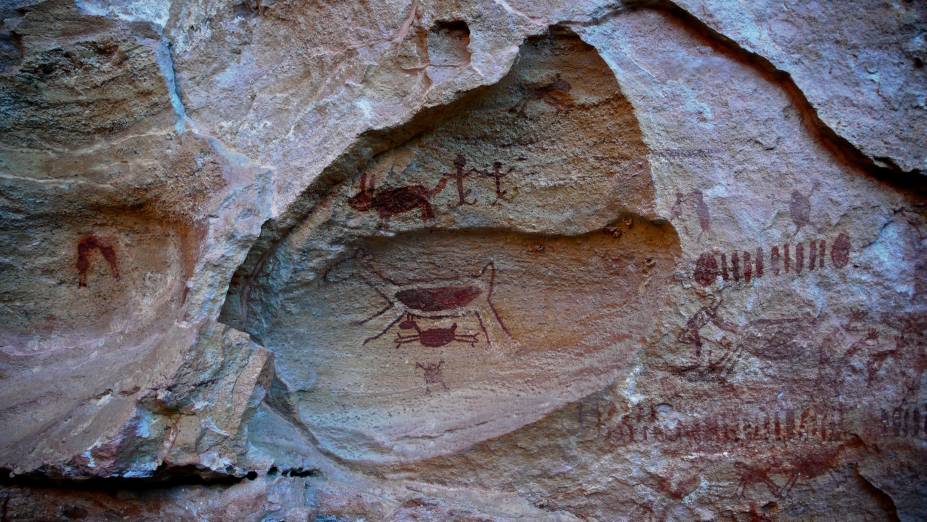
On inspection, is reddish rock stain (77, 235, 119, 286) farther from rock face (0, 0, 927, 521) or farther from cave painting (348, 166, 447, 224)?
cave painting (348, 166, 447, 224)

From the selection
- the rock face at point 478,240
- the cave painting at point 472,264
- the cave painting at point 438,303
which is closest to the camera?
the rock face at point 478,240

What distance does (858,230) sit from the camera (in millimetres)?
2197

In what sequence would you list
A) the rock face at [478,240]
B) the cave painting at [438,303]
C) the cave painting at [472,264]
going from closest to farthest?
the rock face at [478,240]
the cave painting at [472,264]
the cave painting at [438,303]

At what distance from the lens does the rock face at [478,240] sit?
2.16 m

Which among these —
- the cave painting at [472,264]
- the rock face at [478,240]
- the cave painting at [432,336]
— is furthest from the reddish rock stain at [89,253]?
the cave painting at [432,336]

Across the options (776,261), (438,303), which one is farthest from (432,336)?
(776,261)

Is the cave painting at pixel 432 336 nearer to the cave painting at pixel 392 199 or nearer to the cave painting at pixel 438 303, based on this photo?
the cave painting at pixel 438 303

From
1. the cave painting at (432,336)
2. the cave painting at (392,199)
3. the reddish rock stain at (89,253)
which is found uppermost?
the cave painting at (392,199)

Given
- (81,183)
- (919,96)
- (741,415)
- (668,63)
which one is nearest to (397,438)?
(741,415)

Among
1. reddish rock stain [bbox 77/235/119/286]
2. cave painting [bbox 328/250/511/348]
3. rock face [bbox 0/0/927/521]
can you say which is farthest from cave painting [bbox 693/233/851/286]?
reddish rock stain [bbox 77/235/119/286]

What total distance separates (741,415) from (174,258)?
1.76m

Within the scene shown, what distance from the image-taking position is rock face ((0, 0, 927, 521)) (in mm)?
2160

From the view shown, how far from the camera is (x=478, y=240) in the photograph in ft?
8.13

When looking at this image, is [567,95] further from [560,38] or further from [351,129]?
[351,129]
